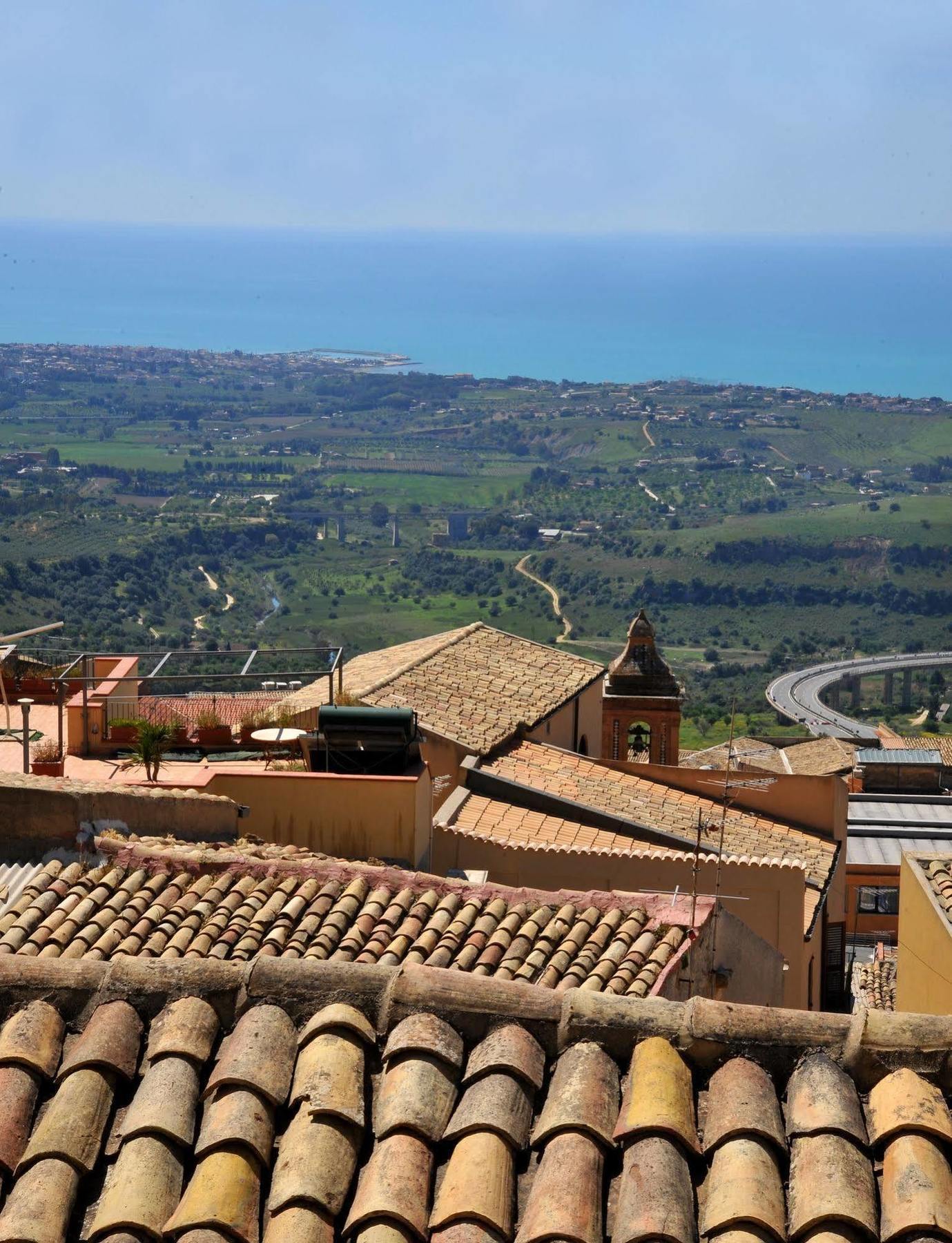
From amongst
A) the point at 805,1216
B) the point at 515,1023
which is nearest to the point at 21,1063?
the point at 515,1023

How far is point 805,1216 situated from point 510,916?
5.59 m

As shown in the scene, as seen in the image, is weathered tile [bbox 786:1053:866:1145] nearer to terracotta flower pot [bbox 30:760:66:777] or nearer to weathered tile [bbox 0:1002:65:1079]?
weathered tile [bbox 0:1002:65:1079]

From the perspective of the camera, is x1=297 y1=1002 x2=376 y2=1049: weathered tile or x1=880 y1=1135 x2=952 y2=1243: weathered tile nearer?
x1=880 y1=1135 x2=952 y2=1243: weathered tile

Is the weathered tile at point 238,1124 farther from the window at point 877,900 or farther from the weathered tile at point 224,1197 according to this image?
the window at point 877,900

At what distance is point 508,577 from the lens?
116m

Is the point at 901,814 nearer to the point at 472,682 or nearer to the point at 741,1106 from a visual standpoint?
the point at 472,682

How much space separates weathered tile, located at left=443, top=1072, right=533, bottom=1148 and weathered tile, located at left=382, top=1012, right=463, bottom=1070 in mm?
126

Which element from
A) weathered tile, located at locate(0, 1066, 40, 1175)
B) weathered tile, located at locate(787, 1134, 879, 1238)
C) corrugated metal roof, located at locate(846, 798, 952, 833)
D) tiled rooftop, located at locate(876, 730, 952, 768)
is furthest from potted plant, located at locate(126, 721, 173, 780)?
tiled rooftop, located at locate(876, 730, 952, 768)

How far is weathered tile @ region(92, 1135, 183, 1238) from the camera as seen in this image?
3.42 metres

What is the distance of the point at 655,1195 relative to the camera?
11.2 ft

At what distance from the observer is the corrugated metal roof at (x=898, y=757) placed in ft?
126

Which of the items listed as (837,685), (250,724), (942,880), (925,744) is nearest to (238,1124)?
(942,880)

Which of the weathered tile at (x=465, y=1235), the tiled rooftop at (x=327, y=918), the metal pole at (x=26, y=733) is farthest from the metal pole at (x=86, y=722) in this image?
the weathered tile at (x=465, y=1235)

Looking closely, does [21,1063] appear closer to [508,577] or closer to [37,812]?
[37,812]
